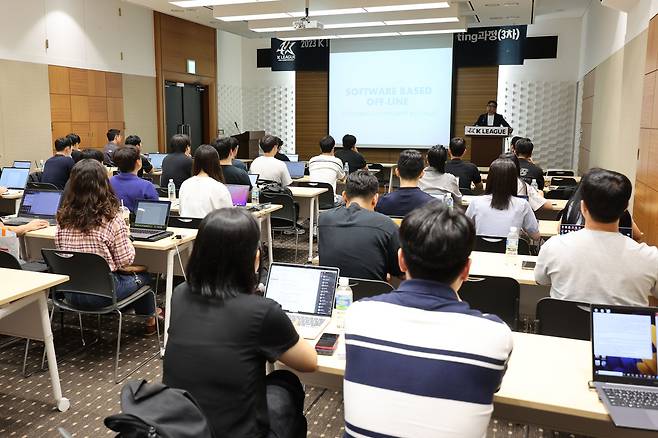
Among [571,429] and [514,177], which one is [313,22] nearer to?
[514,177]

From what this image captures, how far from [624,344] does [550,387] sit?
0.28 m

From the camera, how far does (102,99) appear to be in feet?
33.2

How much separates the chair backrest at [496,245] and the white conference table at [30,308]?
2589 millimetres

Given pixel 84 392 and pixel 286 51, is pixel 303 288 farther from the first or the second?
pixel 286 51

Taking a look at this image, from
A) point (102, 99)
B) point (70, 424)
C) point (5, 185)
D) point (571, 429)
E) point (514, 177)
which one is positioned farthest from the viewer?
point (102, 99)

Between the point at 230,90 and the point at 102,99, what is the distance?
4066 millimetres

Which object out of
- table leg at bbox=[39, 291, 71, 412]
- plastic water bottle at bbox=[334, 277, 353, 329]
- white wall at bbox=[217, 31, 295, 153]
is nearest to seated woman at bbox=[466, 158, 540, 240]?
plastic water bottle at bbox=[334, 277, 353, 329]

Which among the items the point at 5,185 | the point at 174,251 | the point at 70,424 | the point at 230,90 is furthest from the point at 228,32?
the point at 70,424

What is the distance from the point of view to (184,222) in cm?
450

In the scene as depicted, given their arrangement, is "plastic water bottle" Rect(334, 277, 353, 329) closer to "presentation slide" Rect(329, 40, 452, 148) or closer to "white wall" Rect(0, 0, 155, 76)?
"white wall" Rect(0, 0, 155, 76)

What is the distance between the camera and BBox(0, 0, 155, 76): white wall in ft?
27.7

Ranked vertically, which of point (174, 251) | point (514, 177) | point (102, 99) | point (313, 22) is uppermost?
point (313, 22)

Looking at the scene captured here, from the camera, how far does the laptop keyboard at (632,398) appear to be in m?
1.72

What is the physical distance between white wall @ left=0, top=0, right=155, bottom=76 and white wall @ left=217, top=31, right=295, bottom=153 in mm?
2626
